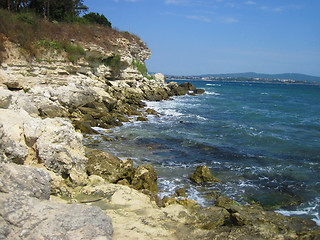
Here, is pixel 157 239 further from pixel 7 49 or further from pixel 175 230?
pixel 7 49

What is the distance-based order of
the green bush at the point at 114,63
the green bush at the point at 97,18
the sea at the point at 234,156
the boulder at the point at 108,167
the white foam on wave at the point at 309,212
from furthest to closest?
the green bush at the point at 97,18, the green bush at the point at 114,63, the sea at the point at 234,156, the boulder at the point at 108,167, the white foam on wave at the point at 309,212

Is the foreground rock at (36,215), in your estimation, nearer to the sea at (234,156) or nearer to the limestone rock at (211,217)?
the limestone rock at (211,217)

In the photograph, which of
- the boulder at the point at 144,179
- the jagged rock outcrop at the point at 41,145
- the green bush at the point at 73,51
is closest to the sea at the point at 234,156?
the boulder at the point at 144,179

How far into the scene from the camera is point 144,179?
8.07m

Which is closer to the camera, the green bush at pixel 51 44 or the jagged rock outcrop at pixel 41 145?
the jagged rock outcrop at pixel 41 145

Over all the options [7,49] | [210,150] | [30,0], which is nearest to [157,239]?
[210,150]

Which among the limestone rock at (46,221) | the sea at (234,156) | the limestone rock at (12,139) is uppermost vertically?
the limestone rock at (12,139)

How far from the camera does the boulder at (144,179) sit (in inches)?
312

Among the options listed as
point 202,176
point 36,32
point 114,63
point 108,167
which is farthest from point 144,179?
point 114,63

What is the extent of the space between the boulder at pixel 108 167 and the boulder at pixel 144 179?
0.33m

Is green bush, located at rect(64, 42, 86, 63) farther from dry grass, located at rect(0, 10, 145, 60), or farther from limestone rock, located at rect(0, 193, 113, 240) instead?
limestone rock, located at rect(0, 193, 113, 240)

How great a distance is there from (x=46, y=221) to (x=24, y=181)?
3.32 ft

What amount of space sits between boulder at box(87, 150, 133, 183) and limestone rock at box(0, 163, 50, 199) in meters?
2.73

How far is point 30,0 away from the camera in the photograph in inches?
1061
